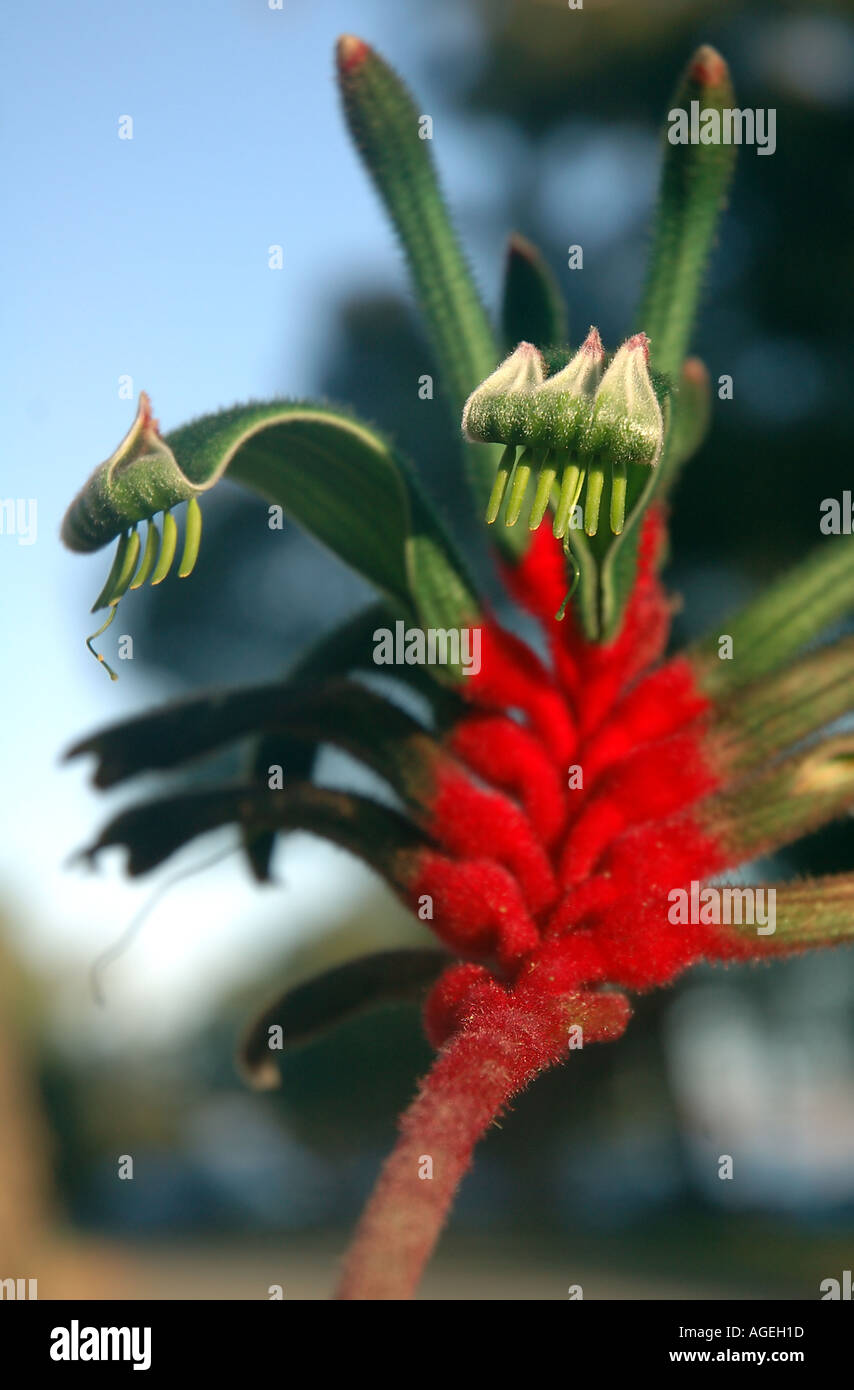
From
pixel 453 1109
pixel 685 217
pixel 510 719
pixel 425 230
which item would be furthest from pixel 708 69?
pixel 453 1109

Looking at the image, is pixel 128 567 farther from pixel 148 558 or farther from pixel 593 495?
pixel 593 495

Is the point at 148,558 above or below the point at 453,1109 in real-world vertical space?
above

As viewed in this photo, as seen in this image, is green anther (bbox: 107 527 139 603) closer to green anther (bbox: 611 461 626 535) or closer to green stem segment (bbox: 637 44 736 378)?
green anther (bbox: 611 461 626 535)

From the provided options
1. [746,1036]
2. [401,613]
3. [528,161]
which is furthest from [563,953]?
[746,1036]

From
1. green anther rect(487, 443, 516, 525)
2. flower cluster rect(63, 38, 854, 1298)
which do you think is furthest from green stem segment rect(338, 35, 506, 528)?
green anther rect(487, 443, 516, 525)

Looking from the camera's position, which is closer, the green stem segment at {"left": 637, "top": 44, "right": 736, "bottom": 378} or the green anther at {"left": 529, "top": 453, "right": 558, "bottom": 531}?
the green anther at {"left": 529, "top": 453, "right": 558, "bottom": 531}
